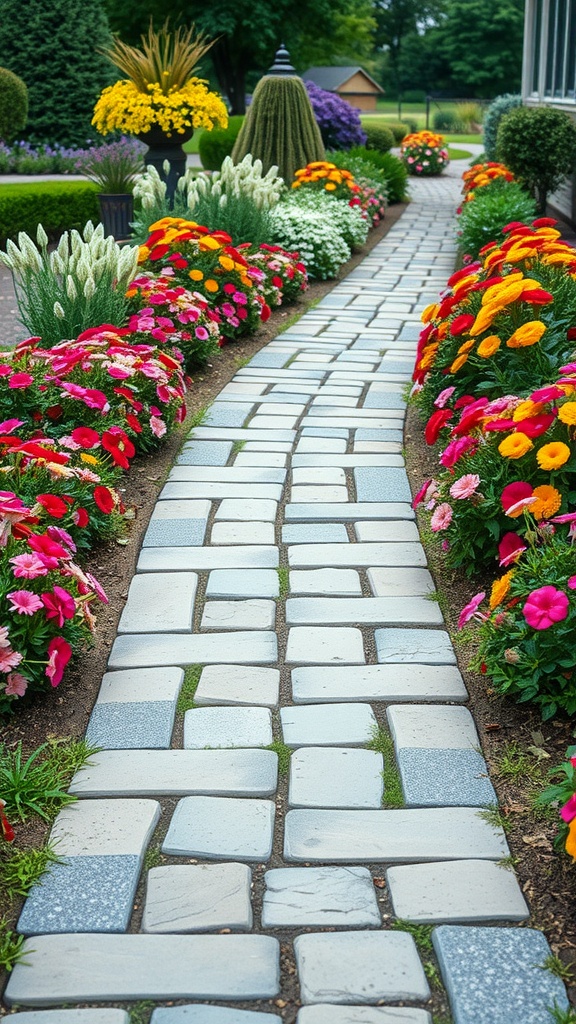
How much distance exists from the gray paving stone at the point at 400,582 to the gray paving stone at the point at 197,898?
138cm

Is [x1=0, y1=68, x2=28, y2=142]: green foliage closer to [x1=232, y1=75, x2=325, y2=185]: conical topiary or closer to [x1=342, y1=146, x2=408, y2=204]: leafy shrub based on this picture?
[x1=342, y1=146, x2=408, y2=204]: leafy shrub

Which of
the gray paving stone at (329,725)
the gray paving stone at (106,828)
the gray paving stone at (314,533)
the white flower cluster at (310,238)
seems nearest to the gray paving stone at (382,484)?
the gray paving stone at (314,533)

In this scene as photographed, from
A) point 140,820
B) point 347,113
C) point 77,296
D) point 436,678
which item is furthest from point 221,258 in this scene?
point 347,113

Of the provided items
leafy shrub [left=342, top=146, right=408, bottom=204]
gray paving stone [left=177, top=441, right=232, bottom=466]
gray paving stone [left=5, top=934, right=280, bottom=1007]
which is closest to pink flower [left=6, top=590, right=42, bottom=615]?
gray paving stone [left=5, top=934, right=280, bottom=1007]

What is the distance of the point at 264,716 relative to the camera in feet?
8.56

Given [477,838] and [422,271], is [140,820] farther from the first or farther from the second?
[422,271]

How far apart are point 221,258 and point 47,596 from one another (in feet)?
13.0

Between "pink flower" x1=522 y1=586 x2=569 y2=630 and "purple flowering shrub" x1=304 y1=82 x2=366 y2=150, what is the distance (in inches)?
587

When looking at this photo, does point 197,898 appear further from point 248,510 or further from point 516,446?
point 248,510

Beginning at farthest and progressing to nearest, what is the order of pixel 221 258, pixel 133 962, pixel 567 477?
pixel 221 258, pixel 567 477, pixel 133 962

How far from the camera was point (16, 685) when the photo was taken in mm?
2449

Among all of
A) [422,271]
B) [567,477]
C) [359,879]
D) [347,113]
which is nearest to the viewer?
[359,879]

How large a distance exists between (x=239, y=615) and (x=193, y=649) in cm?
25

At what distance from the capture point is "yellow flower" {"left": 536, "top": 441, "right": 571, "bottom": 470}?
9.25 ft
